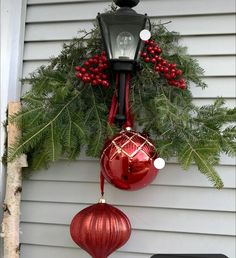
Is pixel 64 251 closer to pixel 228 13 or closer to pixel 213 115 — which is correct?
pixel 213 115

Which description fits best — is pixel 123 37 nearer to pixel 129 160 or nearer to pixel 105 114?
pixel 105 114

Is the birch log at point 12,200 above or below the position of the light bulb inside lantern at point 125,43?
below

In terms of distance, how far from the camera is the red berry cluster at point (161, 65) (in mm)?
1739

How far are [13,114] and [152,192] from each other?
79 cm

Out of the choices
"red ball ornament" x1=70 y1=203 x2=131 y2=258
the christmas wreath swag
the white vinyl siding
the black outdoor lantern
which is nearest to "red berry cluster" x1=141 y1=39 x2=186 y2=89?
the christmas wreath swag

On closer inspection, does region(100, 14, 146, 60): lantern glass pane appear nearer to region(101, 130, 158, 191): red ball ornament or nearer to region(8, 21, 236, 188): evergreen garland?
region(8, 21, 236, 188): evergreen garland

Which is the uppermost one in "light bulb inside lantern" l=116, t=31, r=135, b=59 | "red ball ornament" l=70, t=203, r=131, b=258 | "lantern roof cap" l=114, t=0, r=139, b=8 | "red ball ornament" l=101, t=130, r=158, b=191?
"lantern roof cap" l=114, t=0, r=139, b=8

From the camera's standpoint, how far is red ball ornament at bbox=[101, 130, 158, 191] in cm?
159

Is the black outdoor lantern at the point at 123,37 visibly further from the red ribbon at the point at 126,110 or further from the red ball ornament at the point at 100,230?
the red ball ornament at the point at 100,230

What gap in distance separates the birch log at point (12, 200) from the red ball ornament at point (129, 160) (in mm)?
475

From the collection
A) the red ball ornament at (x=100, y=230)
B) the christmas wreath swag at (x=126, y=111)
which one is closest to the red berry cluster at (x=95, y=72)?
the christmas wreath swag at (x=126, y=111)

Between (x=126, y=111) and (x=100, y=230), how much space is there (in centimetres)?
54

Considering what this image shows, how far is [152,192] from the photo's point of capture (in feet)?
6.27

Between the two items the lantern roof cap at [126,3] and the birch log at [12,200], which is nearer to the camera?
the lantern roof cap at [126,3]
